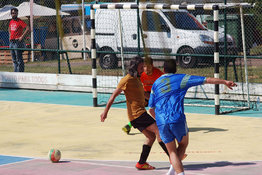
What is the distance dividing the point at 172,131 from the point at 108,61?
37.2ft

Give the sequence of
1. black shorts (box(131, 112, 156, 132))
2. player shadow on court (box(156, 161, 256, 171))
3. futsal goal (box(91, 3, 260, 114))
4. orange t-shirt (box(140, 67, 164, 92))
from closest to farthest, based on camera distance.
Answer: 1. player shadow on court (box(156, 161, 256, 171))
2. black shorts (box(131, 112, 156, 132))
3. orange t-shirt (box(140, 67, 164, 92))
4. futsal goal (box(91, 3, 260, 114))

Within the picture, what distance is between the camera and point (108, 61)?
17.0 metres

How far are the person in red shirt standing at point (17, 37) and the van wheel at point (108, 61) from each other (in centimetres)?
291

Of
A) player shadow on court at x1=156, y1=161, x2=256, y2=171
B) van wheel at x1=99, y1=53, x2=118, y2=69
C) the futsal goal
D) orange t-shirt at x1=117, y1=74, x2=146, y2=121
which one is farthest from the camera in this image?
van wheel at x1=99, y1=53, x2=118, y2=69

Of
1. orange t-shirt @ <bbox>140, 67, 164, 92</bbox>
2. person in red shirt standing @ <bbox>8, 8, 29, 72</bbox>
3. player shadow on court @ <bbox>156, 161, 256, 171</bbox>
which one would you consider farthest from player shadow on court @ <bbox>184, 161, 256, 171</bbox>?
person in red shirt standing @ <bbox>8, 8, 29, 72</bbox>

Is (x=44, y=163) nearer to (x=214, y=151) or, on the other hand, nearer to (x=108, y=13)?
(x=214, y=151)

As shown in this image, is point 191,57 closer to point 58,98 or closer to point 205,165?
point 58,98

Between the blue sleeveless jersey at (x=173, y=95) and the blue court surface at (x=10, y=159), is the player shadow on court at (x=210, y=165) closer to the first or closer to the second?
the blue sleeveless jersey at (x=173, y=95)

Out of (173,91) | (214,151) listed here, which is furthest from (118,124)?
(173,91)

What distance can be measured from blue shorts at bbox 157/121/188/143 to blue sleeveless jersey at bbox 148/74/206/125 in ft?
0.16

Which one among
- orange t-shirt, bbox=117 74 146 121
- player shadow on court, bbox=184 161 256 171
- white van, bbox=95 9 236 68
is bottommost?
player shadow on court, bbox=184 161 256 171

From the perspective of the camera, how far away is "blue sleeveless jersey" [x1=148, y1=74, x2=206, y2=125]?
5.73 meters

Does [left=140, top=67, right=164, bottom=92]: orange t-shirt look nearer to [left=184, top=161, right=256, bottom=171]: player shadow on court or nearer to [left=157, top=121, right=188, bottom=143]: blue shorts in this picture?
[left=184, top=161, right=256, bottom=171]: player shadow on court

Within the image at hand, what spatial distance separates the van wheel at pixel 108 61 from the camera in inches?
639
